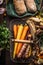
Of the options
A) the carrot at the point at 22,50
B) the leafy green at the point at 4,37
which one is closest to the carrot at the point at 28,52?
the carrot at the point at 22,50

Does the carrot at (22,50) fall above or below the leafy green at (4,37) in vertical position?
below

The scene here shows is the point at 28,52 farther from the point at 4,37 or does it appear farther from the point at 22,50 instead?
the point at 4,37

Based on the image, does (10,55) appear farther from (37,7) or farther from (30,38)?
(37,7)

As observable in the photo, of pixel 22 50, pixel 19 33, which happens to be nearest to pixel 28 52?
pixel 22 50

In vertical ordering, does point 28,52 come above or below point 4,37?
below

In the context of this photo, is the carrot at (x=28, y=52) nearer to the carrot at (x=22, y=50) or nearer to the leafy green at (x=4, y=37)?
the carrot at (x=22, y=50)

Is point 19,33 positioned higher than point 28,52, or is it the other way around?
point 19,33

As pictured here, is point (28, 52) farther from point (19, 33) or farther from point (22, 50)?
point (19, 33)

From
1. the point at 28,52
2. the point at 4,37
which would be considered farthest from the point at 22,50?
the point at 4,37

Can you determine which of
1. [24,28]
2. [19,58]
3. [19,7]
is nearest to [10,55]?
[19,58]

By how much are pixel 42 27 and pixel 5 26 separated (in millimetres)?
276

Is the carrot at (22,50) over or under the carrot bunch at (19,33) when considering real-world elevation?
under

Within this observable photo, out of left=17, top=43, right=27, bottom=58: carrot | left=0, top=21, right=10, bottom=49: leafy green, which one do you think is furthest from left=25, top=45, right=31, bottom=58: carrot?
left=0, top=21, right=10, bottom=49: leafy green

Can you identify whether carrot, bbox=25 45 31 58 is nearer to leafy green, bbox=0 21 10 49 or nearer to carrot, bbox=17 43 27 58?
carrot, bbox=17 43 27 58
